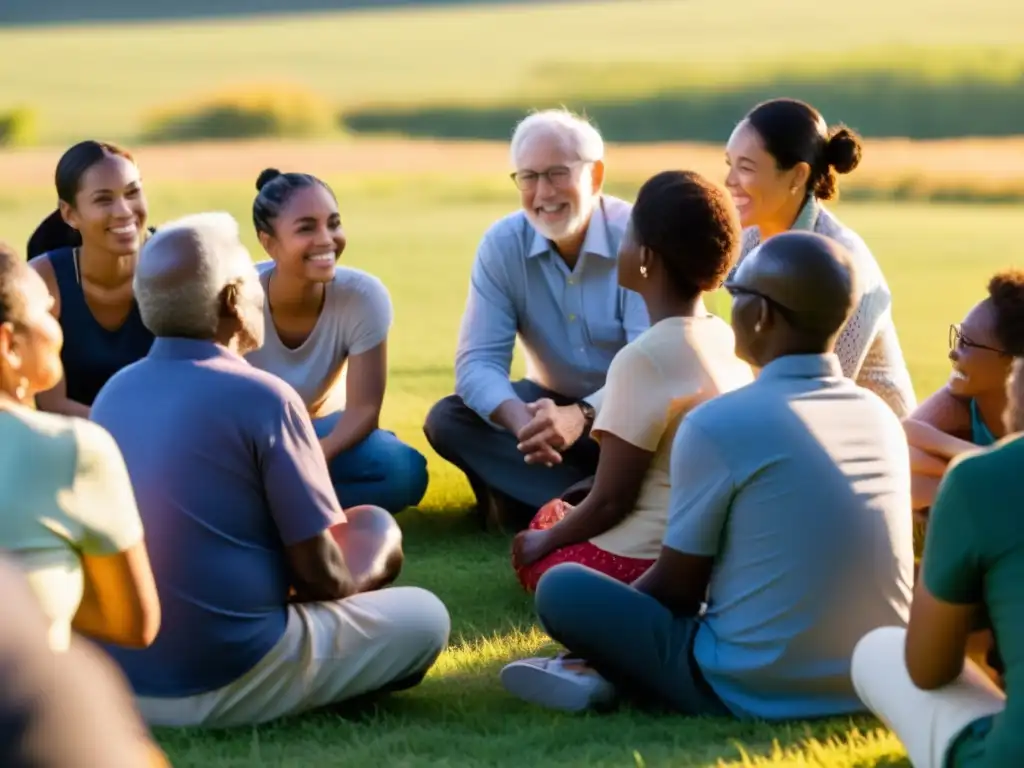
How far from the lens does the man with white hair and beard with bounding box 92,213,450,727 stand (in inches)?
137

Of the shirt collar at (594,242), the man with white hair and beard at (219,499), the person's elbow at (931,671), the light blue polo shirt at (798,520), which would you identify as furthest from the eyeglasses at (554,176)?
the person's elbow at (931,671)

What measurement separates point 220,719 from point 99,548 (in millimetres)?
815

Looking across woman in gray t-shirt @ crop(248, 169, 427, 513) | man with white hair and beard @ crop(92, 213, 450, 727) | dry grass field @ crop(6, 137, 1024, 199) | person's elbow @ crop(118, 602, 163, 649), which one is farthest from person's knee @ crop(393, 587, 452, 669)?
dry grass field @ crop(6, 137, 1024, 199)

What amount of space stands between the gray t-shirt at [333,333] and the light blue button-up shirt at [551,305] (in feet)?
1.27

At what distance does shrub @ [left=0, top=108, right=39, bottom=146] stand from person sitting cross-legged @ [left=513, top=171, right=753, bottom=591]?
26163 millimetres

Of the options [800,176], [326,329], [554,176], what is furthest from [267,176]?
[800,176]

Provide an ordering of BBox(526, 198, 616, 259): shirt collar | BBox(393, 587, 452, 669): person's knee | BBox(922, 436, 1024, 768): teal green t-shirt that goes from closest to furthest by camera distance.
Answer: BBox(922, 436, 1024, 768): teal green t-shirt, BBox(393, 587, 452, 669): person's knee, BBox(526, 198, 616, 259): shirt collar

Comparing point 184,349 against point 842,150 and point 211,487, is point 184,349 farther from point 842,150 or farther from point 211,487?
point 842,150

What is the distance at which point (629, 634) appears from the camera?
143 inches

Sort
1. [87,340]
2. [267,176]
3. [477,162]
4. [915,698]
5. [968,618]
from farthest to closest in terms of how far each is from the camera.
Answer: [477,162] < [267,176] < [87,340] < [915,698] < [968,618]

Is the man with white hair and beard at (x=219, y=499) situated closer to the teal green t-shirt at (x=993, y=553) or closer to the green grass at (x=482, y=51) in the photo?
the teal green t-shirt at (x=993, y=553)

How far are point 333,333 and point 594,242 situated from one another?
39.6 inches

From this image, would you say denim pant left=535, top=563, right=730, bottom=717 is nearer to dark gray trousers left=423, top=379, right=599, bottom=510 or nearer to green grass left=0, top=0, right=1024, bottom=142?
dark gray trousers left=423, top=379, right=599, bottom=510

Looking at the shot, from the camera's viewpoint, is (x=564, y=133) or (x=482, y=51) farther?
(x=482, y=51)
